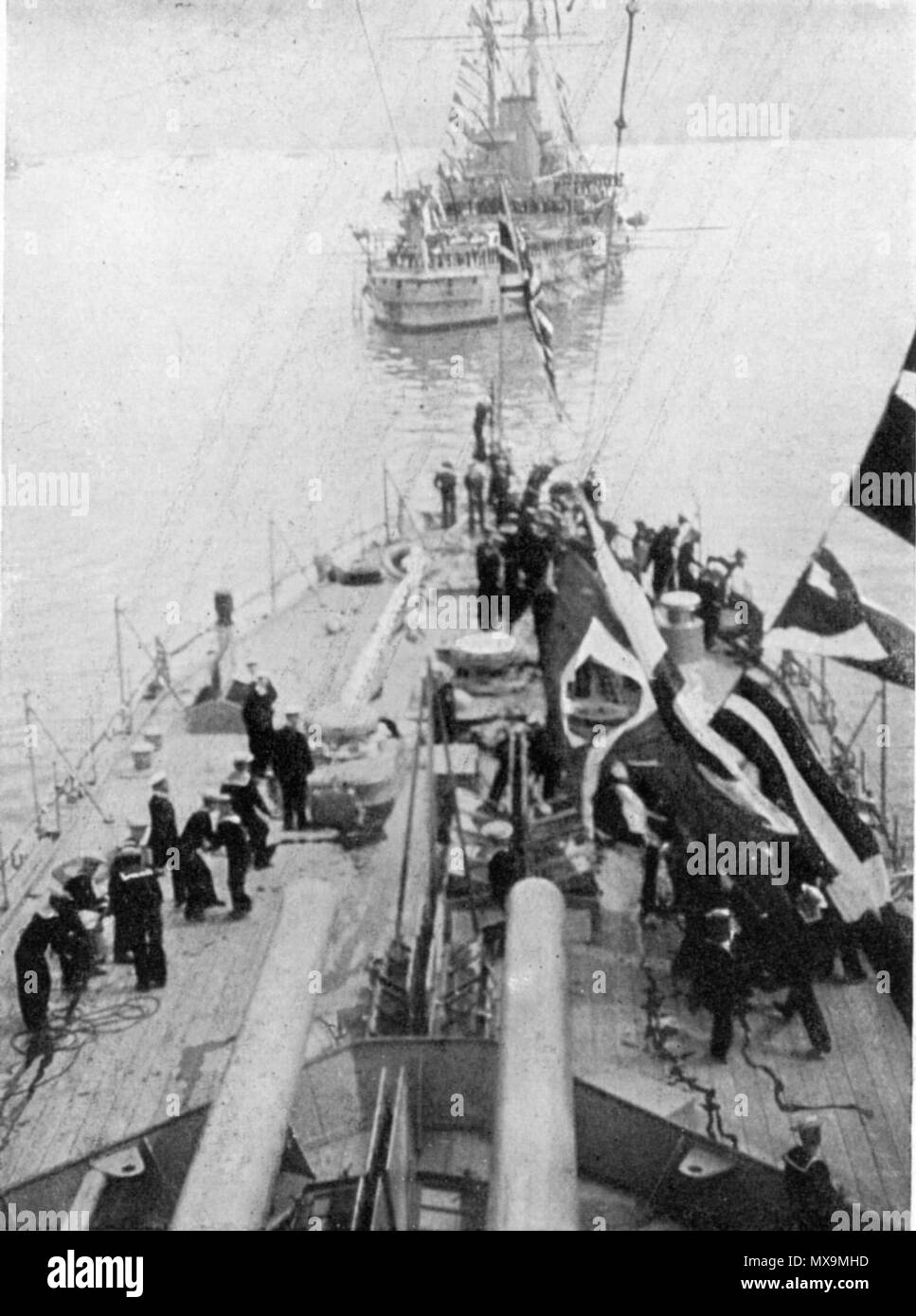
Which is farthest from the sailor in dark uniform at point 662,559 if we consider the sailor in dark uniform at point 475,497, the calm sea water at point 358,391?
the calm sea water at point 358,391

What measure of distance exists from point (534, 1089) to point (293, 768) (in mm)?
Result: 5439

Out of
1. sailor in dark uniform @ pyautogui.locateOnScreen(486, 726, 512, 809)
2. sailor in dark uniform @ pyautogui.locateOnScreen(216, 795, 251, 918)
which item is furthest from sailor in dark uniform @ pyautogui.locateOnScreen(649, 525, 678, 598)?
sailor in dark uniform @ pyautogui.locateOnScreen(216, 795, 251, 918)

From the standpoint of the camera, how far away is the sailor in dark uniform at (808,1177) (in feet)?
19.7

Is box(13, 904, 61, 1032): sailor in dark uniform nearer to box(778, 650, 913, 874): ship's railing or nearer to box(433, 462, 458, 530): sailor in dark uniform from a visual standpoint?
box(778, 650, 913, 874): ship's railing

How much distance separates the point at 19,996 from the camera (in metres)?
7.88

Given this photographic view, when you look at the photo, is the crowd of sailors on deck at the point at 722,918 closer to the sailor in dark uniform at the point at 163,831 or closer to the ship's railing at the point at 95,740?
the sailor in dark uniform at the point at 163,831

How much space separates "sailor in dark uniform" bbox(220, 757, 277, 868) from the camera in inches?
373

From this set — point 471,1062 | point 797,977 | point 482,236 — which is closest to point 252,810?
point 471,1062

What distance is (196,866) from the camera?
9039 mm

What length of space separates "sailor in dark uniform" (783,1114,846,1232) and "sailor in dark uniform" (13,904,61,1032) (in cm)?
438

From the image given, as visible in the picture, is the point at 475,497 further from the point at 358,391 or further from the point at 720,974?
the point at 720,974

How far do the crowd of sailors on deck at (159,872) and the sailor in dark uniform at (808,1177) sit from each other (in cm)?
407

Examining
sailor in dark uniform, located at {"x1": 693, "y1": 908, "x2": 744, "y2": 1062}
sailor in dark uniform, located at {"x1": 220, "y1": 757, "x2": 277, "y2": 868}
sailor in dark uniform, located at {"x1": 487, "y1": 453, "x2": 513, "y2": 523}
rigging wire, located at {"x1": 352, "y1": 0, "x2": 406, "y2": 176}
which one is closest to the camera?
sailor in dark uniform, located at {"x1": 693, "y1": 908, "x2": 744, "y2": 1062}

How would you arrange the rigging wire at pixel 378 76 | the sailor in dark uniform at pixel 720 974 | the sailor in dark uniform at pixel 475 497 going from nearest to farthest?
the sailor in dark uniform at pixel 720 974 < the rigging wire at pixel 378 76 < the sailor in dark uniform at pixel 475 497
